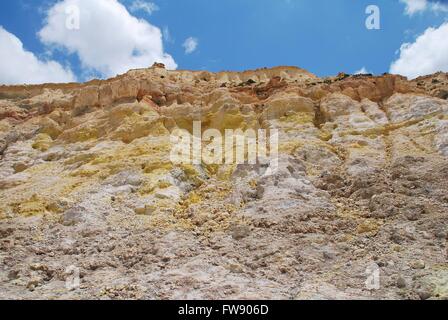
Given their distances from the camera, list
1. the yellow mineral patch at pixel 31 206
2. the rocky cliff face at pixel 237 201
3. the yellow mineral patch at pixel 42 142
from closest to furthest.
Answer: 1. the rocky cliff face at pixel 237 201
2. the yellow mineral patch at pixel 31 206
3. the yellow mineral patch at pixel 42 142

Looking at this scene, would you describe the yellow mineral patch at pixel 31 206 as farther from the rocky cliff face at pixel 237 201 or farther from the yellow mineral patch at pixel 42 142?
the yellow mineral patch at pixel 42 142

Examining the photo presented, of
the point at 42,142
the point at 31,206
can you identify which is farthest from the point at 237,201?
the point at 42,142

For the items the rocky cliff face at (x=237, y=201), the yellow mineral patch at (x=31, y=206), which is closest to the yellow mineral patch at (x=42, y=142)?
the rocky cliff face at (x=237, y=201)

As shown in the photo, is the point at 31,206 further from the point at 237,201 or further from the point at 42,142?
the point at 42,142

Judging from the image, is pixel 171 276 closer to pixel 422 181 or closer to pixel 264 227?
pixel 264 227

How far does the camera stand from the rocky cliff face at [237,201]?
11609 mm

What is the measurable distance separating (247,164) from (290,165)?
5.20 feet

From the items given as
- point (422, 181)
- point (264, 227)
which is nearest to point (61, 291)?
point (264, 227)

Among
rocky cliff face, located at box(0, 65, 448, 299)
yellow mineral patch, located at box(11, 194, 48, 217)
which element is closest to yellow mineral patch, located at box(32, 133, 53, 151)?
rocky cliff face, located at box(0, 65, 448, 299)

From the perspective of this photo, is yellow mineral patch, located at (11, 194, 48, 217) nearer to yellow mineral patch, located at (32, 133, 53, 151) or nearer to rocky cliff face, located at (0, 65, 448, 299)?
rocky cliff face, located at (0, 65, 448, 299)
